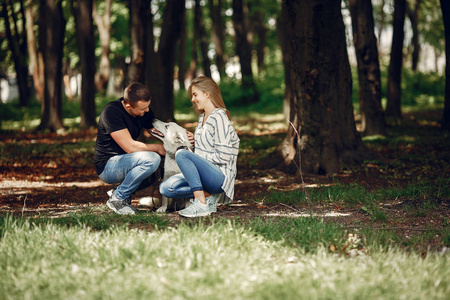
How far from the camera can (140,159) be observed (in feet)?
18.4

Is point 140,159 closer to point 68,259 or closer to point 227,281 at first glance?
point 68,259

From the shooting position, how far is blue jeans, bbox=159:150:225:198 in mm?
5332

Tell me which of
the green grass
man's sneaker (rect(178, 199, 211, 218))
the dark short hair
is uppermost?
the dark short hair

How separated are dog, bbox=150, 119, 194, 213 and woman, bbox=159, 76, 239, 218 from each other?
0.50 ft

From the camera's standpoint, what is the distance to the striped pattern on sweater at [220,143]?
17.6 ft

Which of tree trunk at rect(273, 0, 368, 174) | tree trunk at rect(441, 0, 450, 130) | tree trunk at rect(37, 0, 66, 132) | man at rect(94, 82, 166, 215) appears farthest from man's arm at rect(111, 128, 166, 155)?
tree trunk at rect(37, 0, 66, 132)

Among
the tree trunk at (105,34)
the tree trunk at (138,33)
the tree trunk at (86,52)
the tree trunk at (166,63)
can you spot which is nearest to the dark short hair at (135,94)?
the tree trunk at (138,33)

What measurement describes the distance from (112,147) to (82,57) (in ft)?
38.4

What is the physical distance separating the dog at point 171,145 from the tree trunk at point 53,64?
36.2 feet

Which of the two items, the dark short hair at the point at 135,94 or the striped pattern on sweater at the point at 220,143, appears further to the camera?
the dark short hair at the point at 135,94

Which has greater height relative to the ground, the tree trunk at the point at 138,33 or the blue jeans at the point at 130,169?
the tree trunk at the point at 138,33

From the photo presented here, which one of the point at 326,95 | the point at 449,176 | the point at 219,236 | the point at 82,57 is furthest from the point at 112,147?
the point at 82,57

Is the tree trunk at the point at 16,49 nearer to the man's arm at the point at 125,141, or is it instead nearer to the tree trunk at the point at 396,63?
the tree trunk at the point at 396,63

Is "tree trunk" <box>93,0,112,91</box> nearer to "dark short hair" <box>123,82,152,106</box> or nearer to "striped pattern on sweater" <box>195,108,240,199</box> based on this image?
"dark short hair" <box>123,82,152,106</box>
